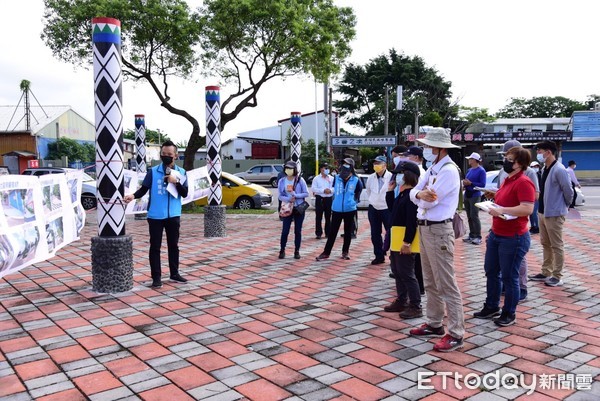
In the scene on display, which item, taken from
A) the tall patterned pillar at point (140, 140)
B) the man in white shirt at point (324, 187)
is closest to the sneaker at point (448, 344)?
the man in white shirt at point (324, 187)

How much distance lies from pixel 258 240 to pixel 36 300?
5086mm

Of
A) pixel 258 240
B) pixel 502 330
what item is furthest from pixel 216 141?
pixel 502 330

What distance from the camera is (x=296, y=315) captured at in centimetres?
507

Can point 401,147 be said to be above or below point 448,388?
above

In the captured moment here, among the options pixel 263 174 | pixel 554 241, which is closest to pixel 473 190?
pixel 554 241

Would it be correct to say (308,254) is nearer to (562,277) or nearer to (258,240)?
(258,240)

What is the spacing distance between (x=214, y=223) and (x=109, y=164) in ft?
16.1

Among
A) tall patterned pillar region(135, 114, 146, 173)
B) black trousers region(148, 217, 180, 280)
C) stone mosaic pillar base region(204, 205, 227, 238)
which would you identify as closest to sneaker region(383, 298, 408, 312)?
black trousers region(148, 217, 180, 280)

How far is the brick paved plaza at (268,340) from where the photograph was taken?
3.42 m

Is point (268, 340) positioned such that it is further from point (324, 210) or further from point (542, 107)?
point (542, 107)

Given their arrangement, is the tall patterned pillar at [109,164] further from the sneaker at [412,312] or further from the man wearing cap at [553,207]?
the man wearing cap at [553,207]

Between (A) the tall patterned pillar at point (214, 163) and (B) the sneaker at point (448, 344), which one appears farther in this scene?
(A) the tall patterned pillar at point (214, 163)

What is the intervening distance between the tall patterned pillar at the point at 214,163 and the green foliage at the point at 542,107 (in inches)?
2407

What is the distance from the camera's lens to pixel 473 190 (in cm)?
974
